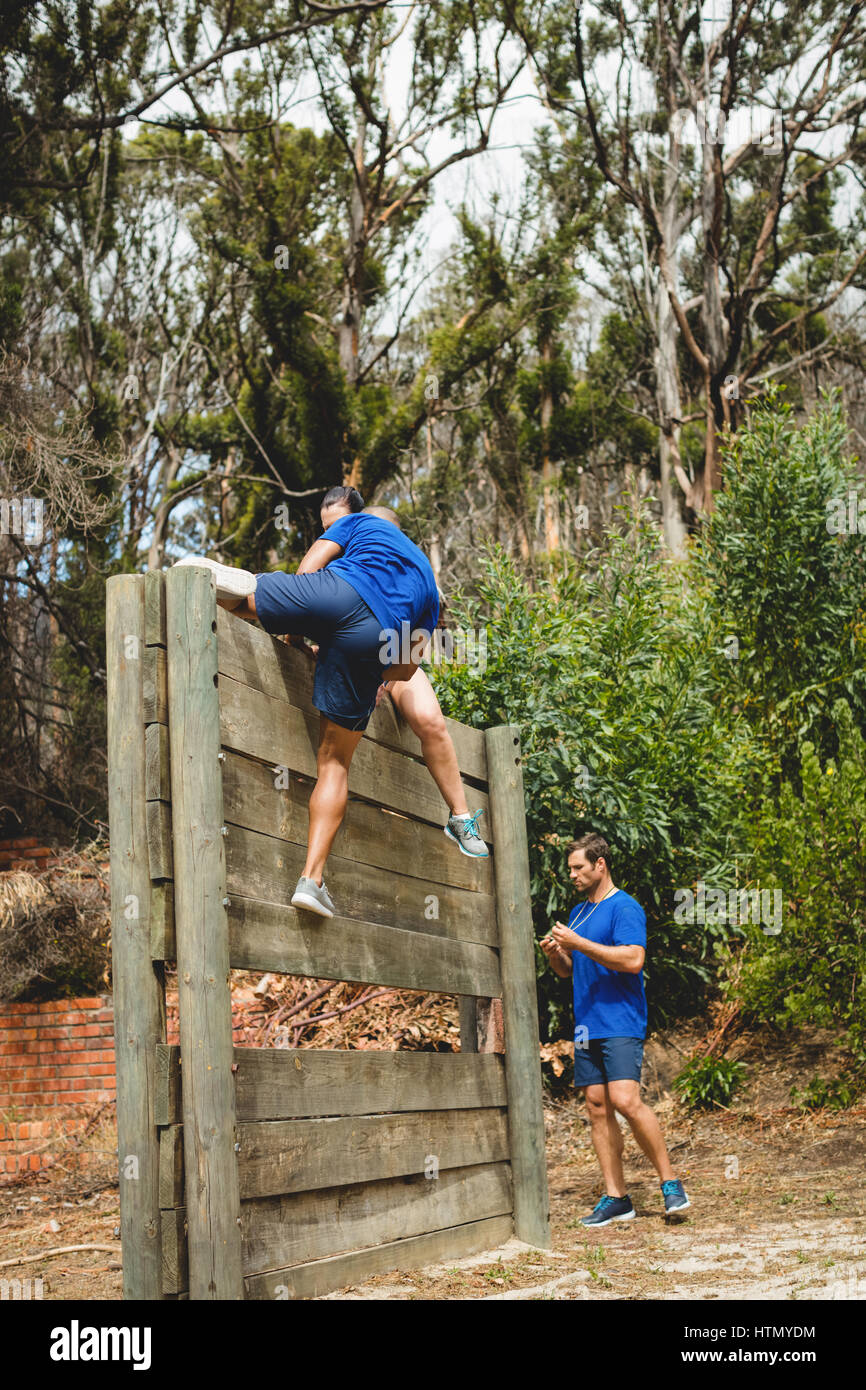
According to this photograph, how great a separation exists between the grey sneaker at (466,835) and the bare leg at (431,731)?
0.03 meters

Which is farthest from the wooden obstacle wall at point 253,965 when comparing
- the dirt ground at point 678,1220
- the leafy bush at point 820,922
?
the leafy bush at point 820,922

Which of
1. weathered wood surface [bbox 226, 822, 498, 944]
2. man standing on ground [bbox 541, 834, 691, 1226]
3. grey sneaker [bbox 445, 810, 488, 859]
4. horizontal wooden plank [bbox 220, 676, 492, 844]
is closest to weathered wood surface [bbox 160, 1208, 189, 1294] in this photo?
weathered wood surface [bbox 226, 822, 498, 944]

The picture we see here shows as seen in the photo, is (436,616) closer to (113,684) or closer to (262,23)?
(113,684)

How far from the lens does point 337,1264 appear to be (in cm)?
401

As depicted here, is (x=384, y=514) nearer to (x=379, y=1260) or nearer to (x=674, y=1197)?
(x=379, y=1260)

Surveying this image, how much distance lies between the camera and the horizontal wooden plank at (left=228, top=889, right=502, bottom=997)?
3.77m

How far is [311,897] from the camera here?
403 cm

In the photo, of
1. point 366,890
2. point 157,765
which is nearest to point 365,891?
point 366,890

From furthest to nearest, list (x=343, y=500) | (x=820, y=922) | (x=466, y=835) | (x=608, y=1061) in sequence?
(x=820, y=922), (x=608, y=1061), (x=466, y=835), (x=343, y=500)

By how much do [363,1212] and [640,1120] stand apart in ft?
6.83

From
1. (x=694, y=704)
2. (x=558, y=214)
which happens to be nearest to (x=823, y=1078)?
(x=694, y=704)

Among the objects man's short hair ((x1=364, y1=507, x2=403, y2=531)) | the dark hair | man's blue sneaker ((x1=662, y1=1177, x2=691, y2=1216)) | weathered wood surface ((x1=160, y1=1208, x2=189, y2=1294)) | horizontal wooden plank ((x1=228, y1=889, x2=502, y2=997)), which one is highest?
the dark hair

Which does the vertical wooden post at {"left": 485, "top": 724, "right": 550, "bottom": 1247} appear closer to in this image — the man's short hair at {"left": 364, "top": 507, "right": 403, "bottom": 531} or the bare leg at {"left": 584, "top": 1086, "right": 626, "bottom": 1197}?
the bare leg at {"left": 584, "top": 1086, "right": 626, "bottom": 1197}

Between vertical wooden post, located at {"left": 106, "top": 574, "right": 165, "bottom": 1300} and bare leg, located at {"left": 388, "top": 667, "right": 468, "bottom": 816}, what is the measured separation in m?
1.55
